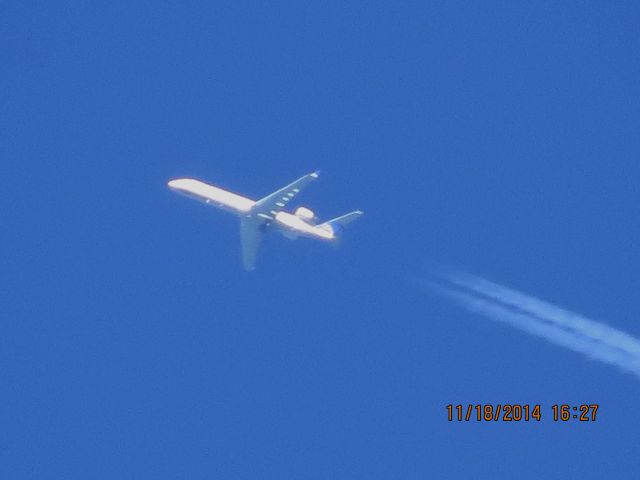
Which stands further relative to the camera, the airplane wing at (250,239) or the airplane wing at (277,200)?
the airplane wing at (250,239)

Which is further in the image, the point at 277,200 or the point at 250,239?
the point at 250,239

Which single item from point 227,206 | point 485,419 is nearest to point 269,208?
point 227,206

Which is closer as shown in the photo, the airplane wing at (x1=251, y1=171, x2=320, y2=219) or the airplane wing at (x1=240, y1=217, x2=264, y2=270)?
the airplane wing at (x1=251, y1=171, x2=320, y2=219)

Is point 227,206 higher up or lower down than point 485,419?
higher up

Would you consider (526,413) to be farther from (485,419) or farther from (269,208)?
(269,208)
